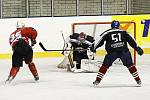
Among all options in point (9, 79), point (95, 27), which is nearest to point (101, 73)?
point (9, 79)

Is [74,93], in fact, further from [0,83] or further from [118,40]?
[0,83]

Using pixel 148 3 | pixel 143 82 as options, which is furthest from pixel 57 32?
pixel 143 82

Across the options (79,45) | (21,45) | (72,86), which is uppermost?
(21,45)

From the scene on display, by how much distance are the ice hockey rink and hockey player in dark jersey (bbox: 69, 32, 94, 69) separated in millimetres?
379

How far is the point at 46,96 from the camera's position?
676cm

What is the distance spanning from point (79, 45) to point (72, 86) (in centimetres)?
204

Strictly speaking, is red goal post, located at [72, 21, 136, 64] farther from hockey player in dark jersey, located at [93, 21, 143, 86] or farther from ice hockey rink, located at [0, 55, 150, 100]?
hockey player in dark jersey, located at [93, 21, 143, 86]

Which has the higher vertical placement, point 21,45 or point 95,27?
point 95,27

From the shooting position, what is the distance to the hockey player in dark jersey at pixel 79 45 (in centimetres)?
962

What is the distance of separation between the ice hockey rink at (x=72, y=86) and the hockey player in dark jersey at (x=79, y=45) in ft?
1.24

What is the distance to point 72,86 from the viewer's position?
773 centimetres

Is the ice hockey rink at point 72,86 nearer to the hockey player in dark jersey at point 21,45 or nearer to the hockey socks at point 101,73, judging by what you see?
the hockey socks at point 101,73

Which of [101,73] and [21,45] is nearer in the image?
[101,73]

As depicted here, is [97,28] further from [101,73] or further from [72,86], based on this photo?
[101,73]
